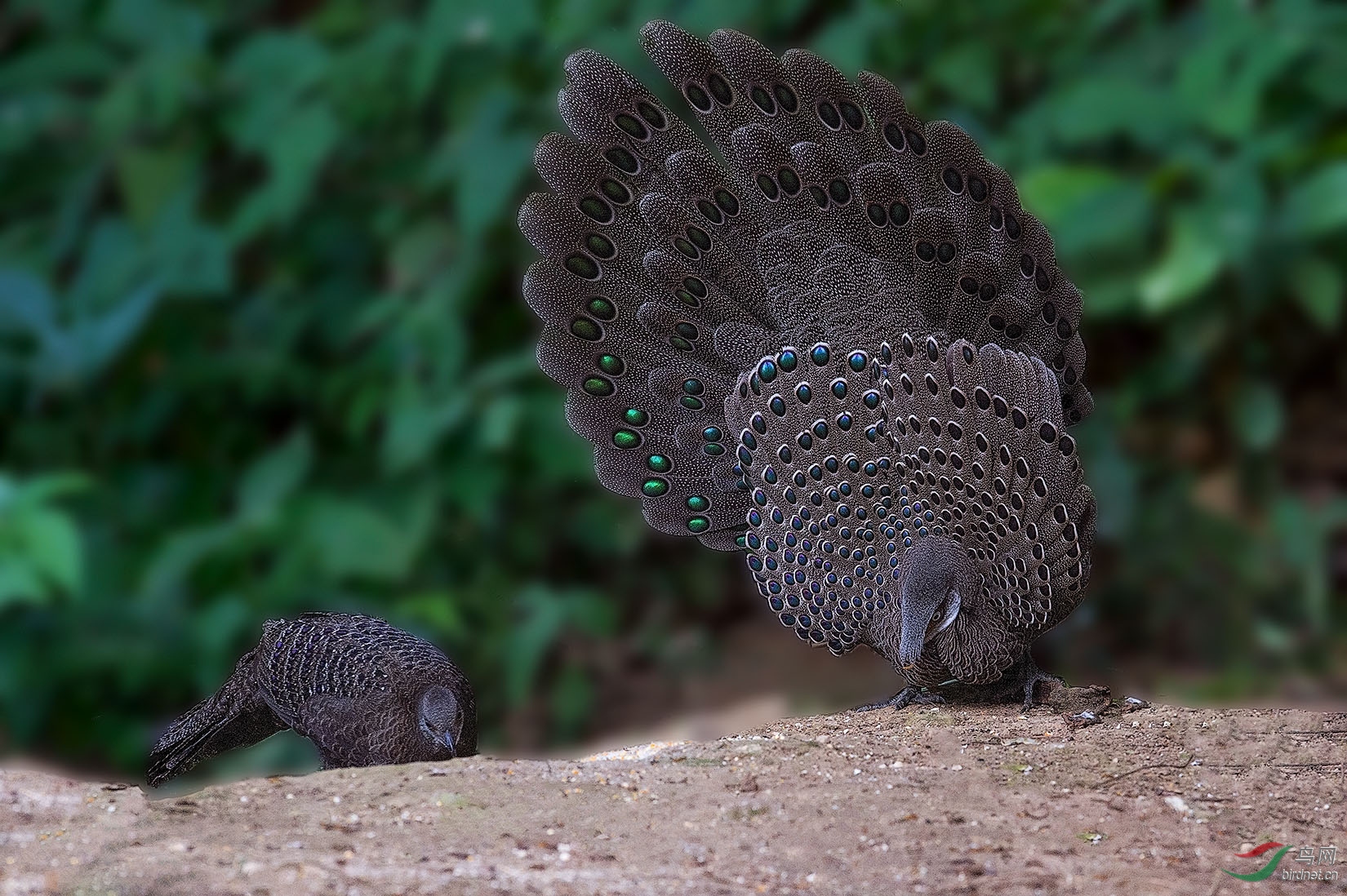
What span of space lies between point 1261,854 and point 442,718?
5.34 feet

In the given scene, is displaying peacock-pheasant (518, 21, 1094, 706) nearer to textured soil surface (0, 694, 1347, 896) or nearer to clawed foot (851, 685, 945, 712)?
clawed foot (851, 685, 945, 712)

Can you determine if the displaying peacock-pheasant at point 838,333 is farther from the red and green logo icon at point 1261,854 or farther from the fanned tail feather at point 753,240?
the red and green logo icon at point 1261,854

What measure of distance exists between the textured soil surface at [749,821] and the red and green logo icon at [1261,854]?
2 centimetres

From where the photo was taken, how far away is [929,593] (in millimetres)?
3197

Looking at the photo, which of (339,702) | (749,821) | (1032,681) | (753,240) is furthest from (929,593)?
(339,702)

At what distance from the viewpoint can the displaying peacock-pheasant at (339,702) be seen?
326cm

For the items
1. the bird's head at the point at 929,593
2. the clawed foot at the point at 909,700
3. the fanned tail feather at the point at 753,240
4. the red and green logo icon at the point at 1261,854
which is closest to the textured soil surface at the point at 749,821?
the red and green logo icon at the point at 1261,854

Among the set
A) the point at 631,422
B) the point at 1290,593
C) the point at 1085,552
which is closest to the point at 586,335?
the point at 631,422

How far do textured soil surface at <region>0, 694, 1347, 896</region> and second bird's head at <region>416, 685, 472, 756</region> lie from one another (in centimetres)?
27

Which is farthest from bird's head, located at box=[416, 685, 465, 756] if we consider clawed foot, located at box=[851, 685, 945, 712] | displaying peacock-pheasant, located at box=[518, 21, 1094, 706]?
clawed foot, located at box=[851, 685, 945, 712]

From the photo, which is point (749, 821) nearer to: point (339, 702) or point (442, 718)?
point (442, 718)

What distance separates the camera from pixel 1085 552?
11.1 feet

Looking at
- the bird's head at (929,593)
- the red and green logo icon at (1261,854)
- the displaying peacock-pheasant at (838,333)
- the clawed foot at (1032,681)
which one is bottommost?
the red and green logo icon at (1261,854)

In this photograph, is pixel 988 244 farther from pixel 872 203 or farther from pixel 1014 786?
pixel 1014 786
